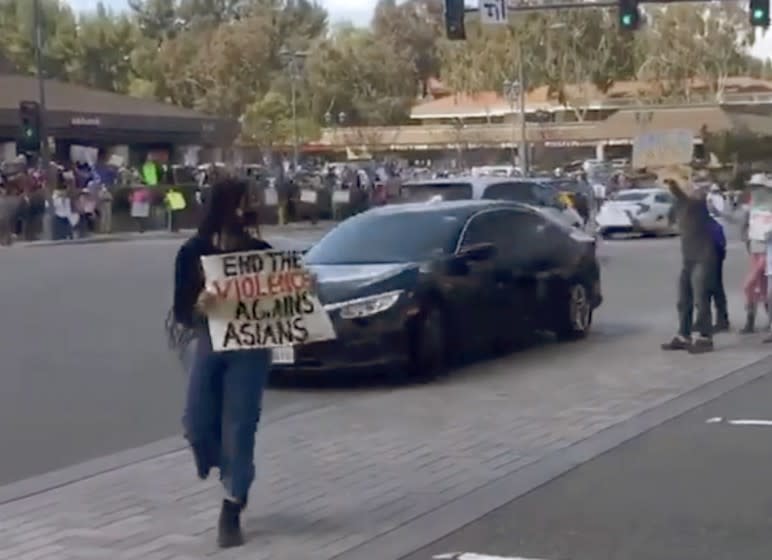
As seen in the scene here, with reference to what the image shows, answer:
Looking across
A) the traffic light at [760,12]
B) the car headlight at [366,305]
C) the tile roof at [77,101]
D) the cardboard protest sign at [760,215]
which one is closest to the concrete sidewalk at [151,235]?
the tile roof at [77,101]

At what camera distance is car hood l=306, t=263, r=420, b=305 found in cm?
1358

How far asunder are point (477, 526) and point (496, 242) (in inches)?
293

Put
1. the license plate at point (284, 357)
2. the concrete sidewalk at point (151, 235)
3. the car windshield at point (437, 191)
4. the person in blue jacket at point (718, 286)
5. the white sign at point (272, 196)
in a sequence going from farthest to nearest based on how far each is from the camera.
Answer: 1. the white sign at point (272, 196)
2. the concrete sidewalk at point (151, 235)
3. the car windshield at point (437, 191)
4. the person in blue jacket at point (718, 286)
5. the license plate at point (284, 357)

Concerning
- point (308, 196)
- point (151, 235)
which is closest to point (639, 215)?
point (308, 196)

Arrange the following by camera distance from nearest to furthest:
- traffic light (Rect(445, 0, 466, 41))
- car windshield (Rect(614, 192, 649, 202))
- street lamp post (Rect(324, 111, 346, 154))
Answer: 1. traffic light (Rect(445, 0, 466, 41))
2. car windshield (Rect(614, 192, 649, 202))
3. street lamp post (Rect(324, 111, 346, 154))

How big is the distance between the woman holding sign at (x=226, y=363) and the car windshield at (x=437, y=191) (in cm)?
1465

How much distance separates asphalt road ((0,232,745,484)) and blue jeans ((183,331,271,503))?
2.23m

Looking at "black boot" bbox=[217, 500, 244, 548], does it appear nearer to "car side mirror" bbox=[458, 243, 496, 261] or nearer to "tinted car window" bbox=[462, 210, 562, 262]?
"car side mirror" bbox=[458, 243, 496, 261]

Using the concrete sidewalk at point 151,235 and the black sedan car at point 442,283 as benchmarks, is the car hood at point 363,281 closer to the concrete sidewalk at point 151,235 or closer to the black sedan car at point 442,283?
the black sedan car at point 442,283

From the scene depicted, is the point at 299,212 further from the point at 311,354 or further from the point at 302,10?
the point at 302,10

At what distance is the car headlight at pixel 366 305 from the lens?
1344 cm

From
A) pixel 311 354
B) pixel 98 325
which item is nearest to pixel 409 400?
A: pixel 311 354

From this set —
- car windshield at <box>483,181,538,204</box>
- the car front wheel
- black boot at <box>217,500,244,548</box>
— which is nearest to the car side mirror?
the car front wheel

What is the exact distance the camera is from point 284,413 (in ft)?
40.2
